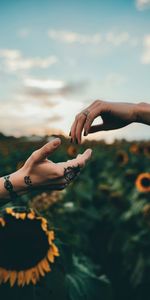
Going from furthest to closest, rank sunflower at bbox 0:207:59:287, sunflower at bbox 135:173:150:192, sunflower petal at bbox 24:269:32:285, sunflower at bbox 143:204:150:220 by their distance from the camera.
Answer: sunflower at bbox 135:173:150:192
sunflower at bbox 143:204:150:220
sunflower petal at bbox 24:269:32:285
sunflower at bbox 0:207:59:287

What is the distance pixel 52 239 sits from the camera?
2791 mm

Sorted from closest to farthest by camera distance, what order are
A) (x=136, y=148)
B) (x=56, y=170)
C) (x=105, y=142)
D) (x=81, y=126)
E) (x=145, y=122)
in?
1. (x=81, y=126)
2. (x=56, y=170)
3. (x=145, y=122)
4. (x=136, y=148)
5. (x=105, y=142)

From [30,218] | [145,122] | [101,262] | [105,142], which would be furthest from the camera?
[105,142]

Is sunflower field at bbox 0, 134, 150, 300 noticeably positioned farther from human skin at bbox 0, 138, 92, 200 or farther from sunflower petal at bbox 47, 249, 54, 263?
human skin at bbox 0, 138, 92, 200

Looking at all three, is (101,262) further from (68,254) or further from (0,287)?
(0,287)

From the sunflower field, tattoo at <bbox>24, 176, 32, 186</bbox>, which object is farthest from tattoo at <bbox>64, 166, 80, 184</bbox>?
the sunflower field

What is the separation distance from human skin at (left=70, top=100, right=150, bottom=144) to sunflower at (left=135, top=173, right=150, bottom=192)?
2.82m

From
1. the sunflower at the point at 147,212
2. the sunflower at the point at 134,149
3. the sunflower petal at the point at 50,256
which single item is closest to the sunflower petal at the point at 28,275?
the sunflower petal at the point at 50,256

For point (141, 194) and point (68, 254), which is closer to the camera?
point (68, 254)

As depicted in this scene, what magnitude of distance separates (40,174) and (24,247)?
0.92 metres

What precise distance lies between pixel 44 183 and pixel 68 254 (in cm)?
133

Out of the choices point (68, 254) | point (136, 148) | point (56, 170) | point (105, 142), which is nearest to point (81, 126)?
point (56, 170)

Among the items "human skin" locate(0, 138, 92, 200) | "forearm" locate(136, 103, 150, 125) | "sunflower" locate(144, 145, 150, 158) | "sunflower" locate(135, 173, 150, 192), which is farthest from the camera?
"sunflower" locate(144, 145, 150, 158)

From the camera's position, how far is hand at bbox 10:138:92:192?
1809 mm
